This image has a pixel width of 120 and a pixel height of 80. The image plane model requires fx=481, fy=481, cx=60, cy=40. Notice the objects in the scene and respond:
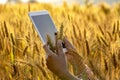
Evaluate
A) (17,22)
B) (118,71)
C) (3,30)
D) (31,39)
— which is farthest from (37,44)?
(17,22)

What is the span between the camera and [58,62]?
1562mm

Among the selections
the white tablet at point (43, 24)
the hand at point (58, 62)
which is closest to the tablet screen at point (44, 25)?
the white tablet at point (43, 24)

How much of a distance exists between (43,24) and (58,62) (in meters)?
0.37

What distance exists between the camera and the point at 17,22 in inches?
96.3

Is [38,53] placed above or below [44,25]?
below

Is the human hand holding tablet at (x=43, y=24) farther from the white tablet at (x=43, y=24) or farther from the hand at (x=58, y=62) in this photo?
the hand at (x=58, y=62)

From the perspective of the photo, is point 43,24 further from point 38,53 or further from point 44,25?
point 38,53

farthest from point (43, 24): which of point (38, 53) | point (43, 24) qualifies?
point (38, 53)

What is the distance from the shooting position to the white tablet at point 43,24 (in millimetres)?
1847

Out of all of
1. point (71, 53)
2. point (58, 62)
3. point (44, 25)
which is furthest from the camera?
point (44, 25)

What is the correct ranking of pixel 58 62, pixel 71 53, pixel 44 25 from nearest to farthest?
pixel 58 62 → pixel 71 53 → pixel 44 25

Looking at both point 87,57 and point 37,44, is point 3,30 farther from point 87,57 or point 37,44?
point 87,57

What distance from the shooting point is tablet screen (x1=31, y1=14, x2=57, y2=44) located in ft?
6.07

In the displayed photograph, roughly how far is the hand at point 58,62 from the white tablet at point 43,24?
0.24m
